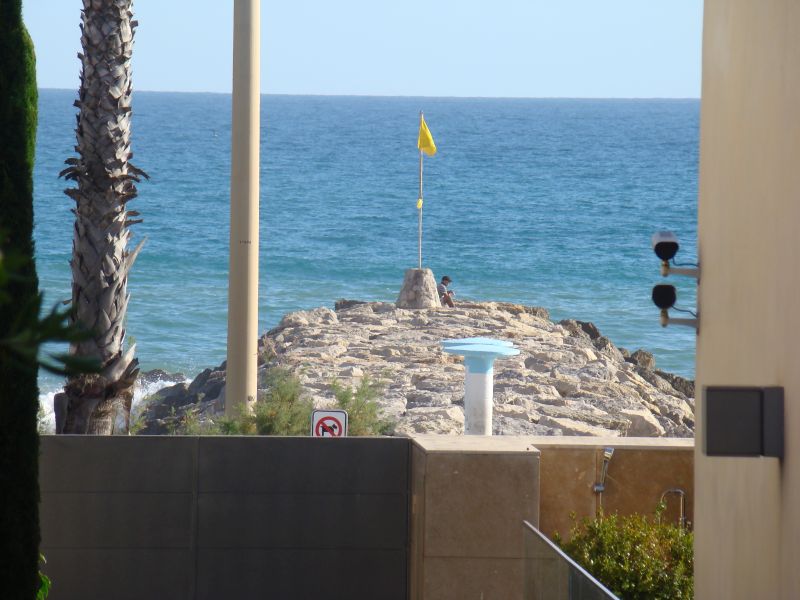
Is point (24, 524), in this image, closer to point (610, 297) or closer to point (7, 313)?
point (7, 313)

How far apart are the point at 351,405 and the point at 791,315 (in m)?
7.44

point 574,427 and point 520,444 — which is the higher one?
point 520,444

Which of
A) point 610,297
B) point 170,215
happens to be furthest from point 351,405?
point 170,215

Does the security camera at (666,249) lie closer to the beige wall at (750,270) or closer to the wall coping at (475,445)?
the beige wall at (750,270)

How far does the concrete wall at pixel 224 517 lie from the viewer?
7.86 m

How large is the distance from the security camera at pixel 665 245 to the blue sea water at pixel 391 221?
33.4 ft

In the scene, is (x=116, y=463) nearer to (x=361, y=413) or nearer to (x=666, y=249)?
(x=361, y=413)

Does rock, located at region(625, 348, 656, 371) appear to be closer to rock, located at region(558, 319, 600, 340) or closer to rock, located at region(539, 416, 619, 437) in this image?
rock, located at region(558, 319, 600, 340)

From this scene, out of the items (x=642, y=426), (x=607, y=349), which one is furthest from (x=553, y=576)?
(x=607, y=349)

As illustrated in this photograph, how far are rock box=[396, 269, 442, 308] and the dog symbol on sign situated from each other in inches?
835

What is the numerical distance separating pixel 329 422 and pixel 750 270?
4.51m

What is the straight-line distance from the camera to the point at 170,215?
7081cm

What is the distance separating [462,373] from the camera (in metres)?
22.2

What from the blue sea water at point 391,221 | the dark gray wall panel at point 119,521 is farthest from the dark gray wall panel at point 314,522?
the blue sea water at point 391,221
